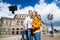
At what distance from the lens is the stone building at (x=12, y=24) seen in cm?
382

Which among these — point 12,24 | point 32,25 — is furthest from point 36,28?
point 12,24

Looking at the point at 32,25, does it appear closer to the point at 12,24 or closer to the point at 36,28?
the point at 36,28

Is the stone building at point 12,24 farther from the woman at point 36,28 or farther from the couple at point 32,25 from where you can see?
the woman at point 36,28

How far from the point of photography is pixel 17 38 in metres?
3.79

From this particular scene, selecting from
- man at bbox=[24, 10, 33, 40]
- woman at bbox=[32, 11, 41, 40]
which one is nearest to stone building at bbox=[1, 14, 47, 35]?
man at bbox=[24, 10, 33, 40]

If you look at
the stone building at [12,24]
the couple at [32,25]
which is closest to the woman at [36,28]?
the couple at [32,25]

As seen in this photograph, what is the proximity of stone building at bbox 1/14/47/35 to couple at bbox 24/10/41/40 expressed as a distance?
0.11 m

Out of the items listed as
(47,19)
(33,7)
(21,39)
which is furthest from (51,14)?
A: (21,39)

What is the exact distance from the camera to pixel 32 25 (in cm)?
375

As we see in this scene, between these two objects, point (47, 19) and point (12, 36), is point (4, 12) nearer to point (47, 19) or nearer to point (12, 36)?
point (12, 36)

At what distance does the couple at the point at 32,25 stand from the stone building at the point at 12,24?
4.2 inches

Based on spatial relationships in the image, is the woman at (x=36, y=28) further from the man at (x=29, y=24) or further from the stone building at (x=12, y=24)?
the stone building at (x=12, y=24)

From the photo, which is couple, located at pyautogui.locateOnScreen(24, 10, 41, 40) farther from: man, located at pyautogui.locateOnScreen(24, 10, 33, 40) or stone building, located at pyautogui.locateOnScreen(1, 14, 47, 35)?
stone building, located at pyautogui.locateOnScreen(1, 14, 47, 35)

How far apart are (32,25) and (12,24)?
0.45 metres
